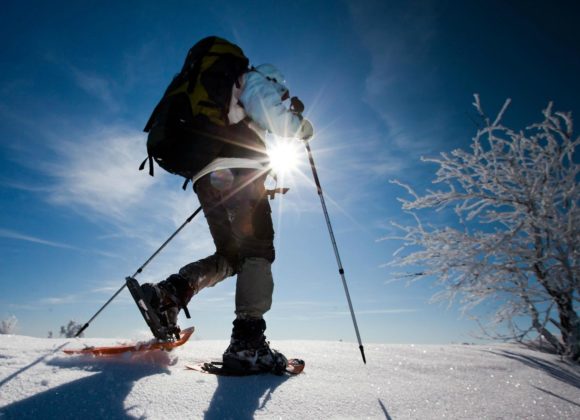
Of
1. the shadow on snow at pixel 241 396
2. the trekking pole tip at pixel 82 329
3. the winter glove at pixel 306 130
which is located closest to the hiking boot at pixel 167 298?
the shadow on snow at pixel 241 396

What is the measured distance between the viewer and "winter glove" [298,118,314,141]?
2.52 m

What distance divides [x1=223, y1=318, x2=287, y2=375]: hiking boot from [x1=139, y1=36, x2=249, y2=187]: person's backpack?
4.10 feet

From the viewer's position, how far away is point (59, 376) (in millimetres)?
1544

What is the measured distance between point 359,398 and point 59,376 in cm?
151

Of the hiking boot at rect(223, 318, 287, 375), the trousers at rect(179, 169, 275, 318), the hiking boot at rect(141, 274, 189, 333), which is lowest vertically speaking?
the hiking boot at rect(223, 318, 287, 375)

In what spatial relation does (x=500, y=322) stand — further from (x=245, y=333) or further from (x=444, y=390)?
(x=245, y=333)

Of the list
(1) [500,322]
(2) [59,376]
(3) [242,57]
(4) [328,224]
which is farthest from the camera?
(1) [500,322]

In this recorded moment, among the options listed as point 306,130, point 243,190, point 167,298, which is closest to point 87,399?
point 167,298

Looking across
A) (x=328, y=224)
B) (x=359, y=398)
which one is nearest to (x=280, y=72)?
(x=328, y=224)

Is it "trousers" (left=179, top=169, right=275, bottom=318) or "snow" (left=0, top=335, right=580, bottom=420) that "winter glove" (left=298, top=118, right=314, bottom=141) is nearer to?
"trousers" (left=179, top=169, right=275, bottom=318)

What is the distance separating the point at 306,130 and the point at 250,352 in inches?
66.7

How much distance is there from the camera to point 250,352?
82.0 inches

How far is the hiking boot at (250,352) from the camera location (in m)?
2.05

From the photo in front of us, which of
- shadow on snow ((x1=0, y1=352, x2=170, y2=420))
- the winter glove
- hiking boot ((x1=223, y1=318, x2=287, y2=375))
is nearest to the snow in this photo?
shadow on snow ((x1=0, y1=352, x2=170, y2=420))
